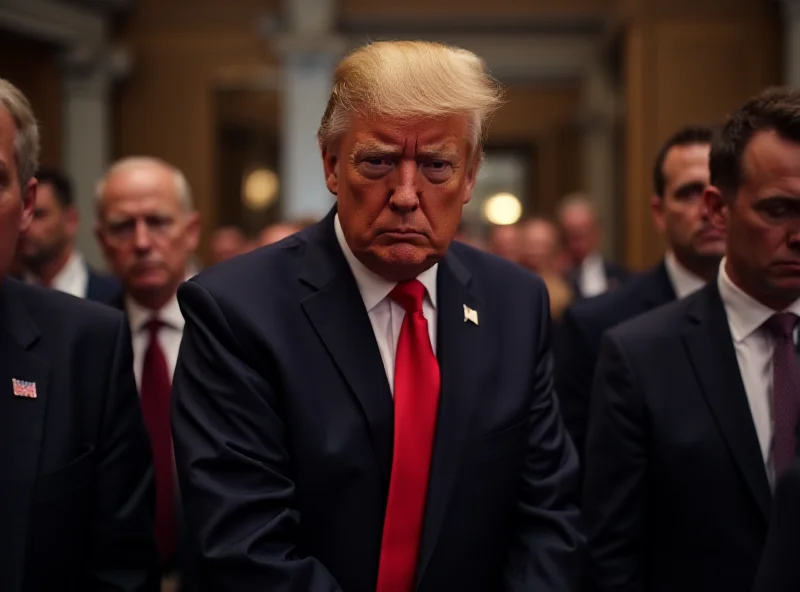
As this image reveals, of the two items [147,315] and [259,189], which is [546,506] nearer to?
[147,315]

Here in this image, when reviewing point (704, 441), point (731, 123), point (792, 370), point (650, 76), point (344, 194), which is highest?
point (650, 76)

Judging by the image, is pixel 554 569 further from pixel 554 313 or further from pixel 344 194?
pixel 554 313

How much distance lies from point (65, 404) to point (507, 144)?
14.1 metres

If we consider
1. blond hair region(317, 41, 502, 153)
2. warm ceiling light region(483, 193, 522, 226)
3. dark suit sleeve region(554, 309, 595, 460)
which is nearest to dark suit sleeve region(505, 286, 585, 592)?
blond hair region(317, 41, 502, 153)

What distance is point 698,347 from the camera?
244 centimetres

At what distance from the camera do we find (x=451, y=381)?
6.77 feet

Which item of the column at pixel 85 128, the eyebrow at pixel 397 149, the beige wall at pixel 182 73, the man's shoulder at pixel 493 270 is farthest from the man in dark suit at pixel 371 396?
the beige wall at pixel 182 73

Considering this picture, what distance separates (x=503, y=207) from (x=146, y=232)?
1502 cm

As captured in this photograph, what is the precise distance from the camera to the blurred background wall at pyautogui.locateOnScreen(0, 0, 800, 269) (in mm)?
9648

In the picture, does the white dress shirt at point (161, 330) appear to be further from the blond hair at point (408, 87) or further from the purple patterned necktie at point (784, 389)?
the purple patterned necktie at point (784, 389)

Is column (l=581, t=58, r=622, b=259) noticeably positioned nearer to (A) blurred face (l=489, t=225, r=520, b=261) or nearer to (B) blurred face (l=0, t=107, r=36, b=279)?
(A) blurred face (l=489, t=225, r=520, b=261)

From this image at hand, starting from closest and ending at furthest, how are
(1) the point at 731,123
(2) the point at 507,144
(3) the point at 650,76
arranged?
(1) the point at 731,123, (3) the point at 650,76, (2) the point at 507,144

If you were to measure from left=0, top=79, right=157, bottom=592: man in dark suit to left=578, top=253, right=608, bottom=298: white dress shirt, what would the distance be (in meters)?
5.98

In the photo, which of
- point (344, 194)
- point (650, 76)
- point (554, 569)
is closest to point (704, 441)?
point (554, 569)
